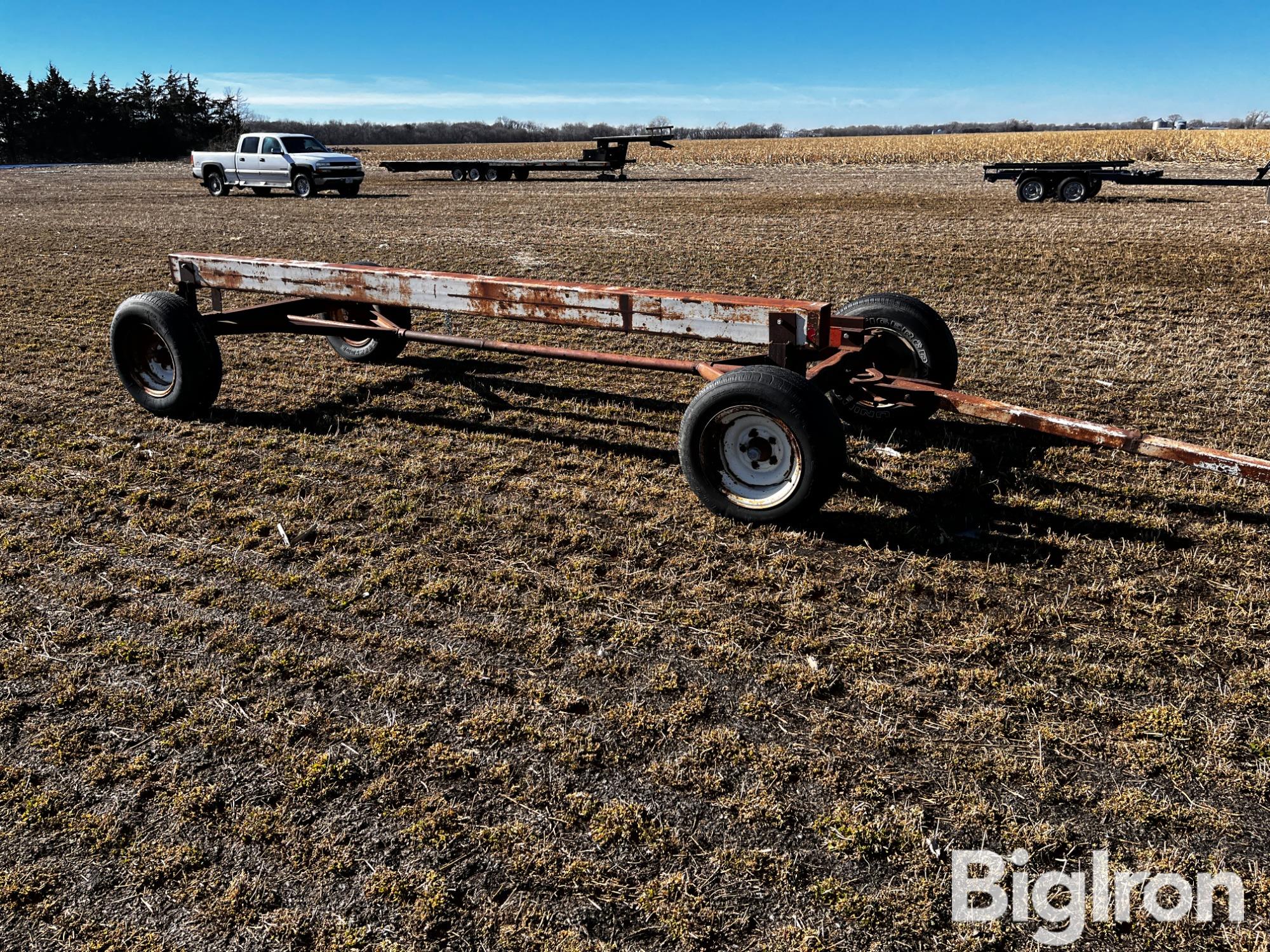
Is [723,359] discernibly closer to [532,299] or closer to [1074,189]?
[532,299]

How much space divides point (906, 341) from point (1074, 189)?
18.0 meters

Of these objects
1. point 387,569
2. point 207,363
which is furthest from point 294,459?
point 387,569

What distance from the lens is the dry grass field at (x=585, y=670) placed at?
7.20 ft

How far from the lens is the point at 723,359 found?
520cm

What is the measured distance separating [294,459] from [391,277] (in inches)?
47.2

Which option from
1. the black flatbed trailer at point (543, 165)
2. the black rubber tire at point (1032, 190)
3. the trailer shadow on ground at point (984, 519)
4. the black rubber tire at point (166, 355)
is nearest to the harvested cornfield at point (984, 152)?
the black flatbed trailer at point (543, 165)

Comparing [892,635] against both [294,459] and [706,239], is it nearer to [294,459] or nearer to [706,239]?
[294,459]

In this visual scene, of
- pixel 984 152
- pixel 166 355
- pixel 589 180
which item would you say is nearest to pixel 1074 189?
pixel 589 180

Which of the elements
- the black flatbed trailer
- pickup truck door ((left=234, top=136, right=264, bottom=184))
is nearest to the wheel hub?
pickup truck door ((left=234, top=136, right=264, bottom=184))

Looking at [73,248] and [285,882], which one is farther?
[73,248]

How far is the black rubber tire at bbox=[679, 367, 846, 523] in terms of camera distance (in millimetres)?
3748

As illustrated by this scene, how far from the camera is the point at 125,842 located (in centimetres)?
231

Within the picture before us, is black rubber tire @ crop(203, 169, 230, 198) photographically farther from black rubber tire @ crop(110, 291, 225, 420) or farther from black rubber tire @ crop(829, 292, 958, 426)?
black rubber tire @ crop(829, 292, 958, 426)

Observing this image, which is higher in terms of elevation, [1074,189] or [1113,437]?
[1074,189]
